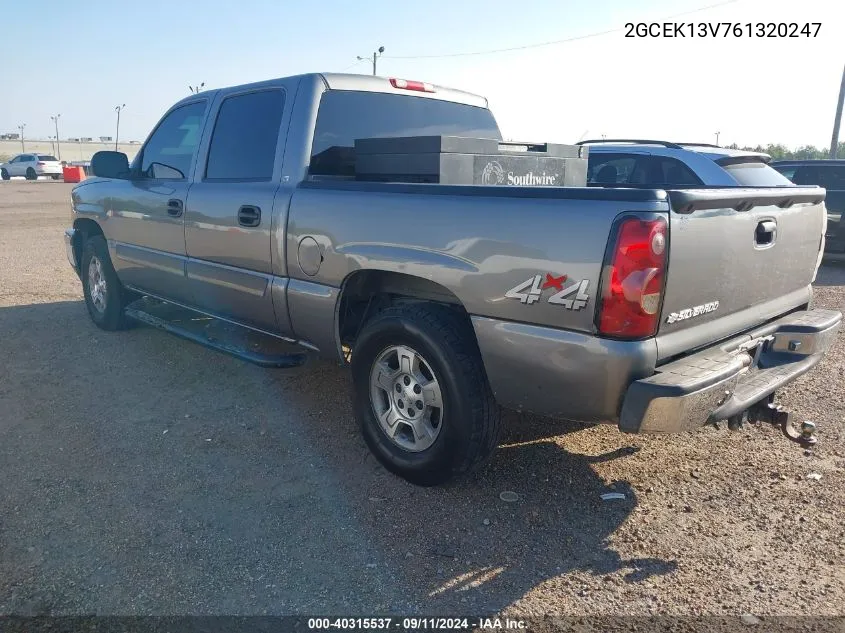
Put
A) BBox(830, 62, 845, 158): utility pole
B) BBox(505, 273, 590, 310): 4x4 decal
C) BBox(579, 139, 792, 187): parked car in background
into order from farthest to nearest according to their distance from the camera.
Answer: BBox(830, 62, 845, 158): utility pole < BBox(579, 139, 792, 187): parked car in background < BBox(505, 273, 590, 310): 4x4 decal

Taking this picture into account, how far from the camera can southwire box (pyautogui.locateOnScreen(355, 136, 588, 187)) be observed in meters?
3.67

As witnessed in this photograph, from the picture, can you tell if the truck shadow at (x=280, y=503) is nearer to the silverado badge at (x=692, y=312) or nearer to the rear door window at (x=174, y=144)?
the silverado badge at (x=692, y=312)

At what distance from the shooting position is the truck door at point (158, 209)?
4949 millimetres

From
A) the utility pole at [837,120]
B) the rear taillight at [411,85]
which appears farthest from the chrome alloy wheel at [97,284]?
the utility pole at [837,120]

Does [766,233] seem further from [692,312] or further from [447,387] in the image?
[447,387]

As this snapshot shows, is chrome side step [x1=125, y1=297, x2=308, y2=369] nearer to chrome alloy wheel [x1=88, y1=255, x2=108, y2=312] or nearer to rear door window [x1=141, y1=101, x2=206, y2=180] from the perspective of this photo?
chrome alloy wheel [x1=88, y1=255, x2=108, y2=312]

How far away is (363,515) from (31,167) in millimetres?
44629

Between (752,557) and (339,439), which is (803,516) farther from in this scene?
(339,439)

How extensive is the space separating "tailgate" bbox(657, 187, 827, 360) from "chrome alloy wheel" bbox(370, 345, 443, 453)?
1159 millimetres

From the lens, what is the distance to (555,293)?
109 inches

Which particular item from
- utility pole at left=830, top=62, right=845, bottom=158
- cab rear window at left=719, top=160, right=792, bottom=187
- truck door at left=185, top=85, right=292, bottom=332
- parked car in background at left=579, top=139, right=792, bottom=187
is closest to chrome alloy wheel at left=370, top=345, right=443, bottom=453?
truck door at left=185, top=85, right=292, bottom=332

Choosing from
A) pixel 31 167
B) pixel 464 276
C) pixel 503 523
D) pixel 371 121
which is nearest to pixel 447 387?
pixel 464 276

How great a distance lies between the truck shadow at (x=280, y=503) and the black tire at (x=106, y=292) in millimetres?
1270

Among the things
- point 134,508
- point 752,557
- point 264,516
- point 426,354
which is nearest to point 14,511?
point 134,508
